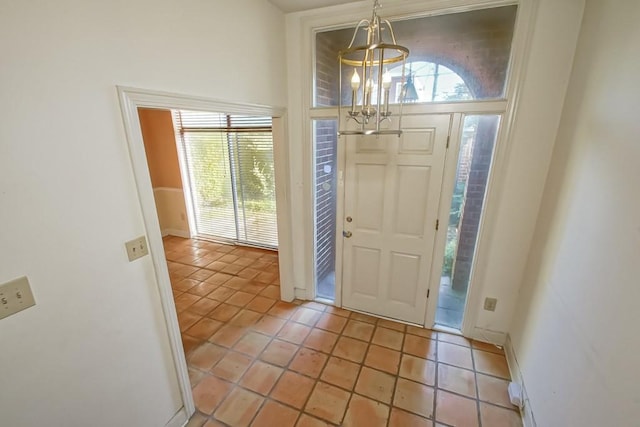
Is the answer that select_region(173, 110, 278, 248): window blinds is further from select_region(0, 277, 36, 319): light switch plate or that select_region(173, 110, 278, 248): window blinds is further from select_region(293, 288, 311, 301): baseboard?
select_region(0, 277, 36, 319): light switch plate

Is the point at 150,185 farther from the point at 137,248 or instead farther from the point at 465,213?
the point at 465,213

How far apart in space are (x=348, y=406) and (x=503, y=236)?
5.51ft

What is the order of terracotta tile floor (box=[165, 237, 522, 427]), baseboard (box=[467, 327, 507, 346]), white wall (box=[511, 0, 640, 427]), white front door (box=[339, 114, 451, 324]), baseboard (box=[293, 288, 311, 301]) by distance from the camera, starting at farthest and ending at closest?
baseboard (box=[293, 288, 311, 301]) → baseboard (box=[467, 327, 507, 346]) → white front door (box=[339, 114, 451, 324]) → terracotta tile floor (box=[165, 237, 522, 427]) → white wall (box=[511, 0, 640, 427])

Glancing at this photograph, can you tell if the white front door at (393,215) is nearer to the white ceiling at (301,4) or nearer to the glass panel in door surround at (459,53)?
the glass panel in door surround at (459,53)

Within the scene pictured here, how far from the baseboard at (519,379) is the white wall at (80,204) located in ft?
7.18

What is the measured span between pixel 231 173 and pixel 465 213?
3224 millimetres

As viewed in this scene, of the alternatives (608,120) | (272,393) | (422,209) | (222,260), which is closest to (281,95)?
(422,209)

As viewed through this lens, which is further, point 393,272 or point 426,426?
point 393,272

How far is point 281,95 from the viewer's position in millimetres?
2344

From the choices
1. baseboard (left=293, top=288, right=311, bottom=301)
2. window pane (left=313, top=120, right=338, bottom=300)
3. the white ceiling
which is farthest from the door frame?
baseboard (left=293, top=288, right=311, bottom=301)

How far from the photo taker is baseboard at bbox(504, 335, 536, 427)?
1.64 meters

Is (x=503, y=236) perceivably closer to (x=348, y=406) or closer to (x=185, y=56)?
(x=348, y=406)

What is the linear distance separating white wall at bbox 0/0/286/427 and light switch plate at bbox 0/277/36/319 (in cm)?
2

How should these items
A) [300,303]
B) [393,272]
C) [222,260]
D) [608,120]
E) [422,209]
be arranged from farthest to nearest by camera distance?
[222,260] < [300,303] < [393,272] < [422,209] < [608,120]
